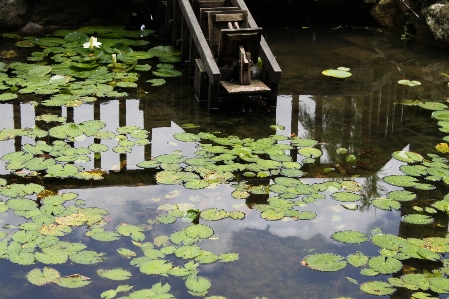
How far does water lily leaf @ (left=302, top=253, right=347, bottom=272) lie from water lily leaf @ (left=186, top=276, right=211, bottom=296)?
0.64 metres

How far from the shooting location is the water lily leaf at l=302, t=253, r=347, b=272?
12.6 feet

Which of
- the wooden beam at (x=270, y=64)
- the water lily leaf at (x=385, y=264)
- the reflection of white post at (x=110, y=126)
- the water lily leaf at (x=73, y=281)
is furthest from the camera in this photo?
the wooden beam at (x=270, y=64)

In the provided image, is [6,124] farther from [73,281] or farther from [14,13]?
[14,13]

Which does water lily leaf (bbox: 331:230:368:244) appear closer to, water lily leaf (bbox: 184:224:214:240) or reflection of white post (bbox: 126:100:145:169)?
water lily leaf (bbox: 184:224:214:240)

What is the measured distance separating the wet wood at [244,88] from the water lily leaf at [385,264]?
96.0 inches

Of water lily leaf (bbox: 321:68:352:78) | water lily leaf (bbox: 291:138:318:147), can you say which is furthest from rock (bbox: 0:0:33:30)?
water lily leaf (bbox: 291:138:318:147)

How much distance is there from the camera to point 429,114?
620 centimetres

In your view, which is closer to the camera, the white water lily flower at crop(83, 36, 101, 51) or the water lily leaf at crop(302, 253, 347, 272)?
the water lily leaf at crop(302, 253, 347, 272)

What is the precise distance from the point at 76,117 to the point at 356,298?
3.17 m

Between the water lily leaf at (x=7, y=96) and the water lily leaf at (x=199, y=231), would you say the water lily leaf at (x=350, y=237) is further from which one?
the water lily leaf at (x=7, y=96)

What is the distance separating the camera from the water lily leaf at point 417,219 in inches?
170

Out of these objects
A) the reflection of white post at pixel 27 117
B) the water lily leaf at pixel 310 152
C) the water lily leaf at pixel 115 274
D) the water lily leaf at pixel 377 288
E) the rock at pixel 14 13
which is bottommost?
the water lily leaf at pixel 377 288

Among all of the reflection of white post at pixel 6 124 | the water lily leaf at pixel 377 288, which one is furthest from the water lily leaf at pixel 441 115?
the reflection of white post at pixel 6 124

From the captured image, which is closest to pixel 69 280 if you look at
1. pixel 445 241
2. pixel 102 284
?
pixel 102 284
